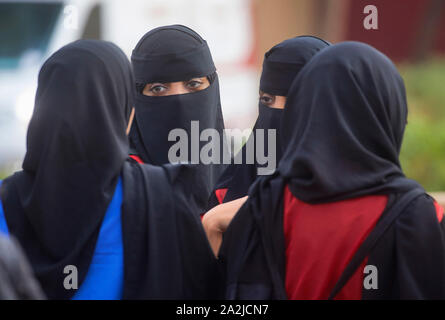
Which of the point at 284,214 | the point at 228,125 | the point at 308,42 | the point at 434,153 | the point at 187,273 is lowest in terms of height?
the point at 228,125

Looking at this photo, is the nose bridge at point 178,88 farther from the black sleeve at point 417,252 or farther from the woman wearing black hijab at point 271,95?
the black sleeve at point 417,252

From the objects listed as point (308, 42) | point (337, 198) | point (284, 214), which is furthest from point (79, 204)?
point (308, 42)

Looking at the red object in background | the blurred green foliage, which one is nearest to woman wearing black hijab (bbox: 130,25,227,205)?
the blurred green foliage

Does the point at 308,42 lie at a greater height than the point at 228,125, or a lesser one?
greater

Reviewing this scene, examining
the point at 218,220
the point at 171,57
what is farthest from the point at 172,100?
the point at 218,220

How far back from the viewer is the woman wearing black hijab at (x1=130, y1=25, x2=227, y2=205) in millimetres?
3201

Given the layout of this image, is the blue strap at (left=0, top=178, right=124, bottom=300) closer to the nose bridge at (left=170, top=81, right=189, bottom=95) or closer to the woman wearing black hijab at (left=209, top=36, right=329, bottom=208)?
the woman wearing black hijab at (left=209, top=36, right=329, bottom=208)

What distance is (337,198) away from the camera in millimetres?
2123

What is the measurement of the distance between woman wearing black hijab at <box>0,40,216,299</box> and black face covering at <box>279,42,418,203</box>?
0.40 metres

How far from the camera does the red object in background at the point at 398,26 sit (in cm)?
992

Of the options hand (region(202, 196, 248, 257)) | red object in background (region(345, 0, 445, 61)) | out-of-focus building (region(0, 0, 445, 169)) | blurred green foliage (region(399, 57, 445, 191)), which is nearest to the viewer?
hand (region(202, 196, 248, 257))

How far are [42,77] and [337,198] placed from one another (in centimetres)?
97

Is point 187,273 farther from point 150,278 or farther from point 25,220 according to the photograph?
point 25,220

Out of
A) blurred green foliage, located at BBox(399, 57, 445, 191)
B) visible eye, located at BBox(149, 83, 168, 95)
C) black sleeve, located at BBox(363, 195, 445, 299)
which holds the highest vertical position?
visible eye, located at BBox(149, 83, 168, 95)
